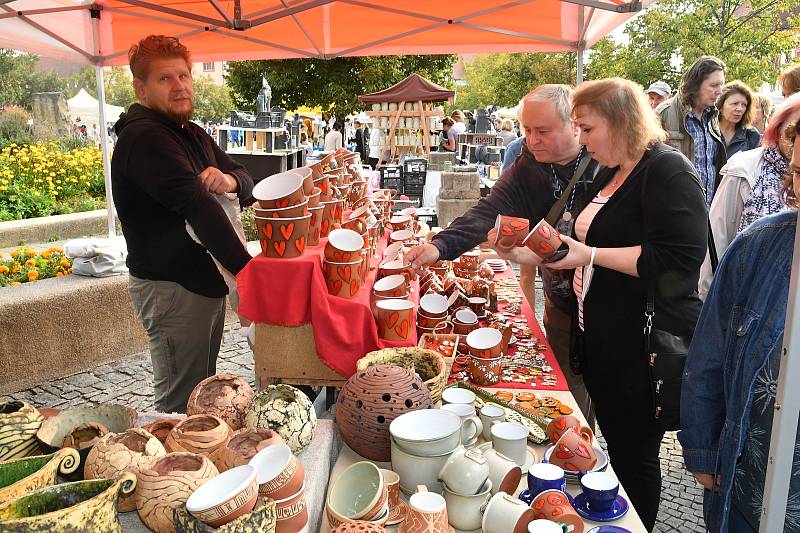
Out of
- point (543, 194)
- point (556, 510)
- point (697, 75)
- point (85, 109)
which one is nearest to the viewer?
point (556, 510)

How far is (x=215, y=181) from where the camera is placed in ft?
7.97

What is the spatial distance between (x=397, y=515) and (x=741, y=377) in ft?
2.92

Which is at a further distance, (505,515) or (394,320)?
(394,320)

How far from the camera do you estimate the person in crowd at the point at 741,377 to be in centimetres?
141

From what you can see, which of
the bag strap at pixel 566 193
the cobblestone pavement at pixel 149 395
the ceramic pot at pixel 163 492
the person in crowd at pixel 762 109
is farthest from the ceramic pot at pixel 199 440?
the person in crowd at pixel 762 109

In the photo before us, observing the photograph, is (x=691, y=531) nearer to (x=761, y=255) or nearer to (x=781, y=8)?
(x=761, y=255)

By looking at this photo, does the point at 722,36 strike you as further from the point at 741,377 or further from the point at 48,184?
the point at 741,377

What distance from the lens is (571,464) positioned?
5.10 ft

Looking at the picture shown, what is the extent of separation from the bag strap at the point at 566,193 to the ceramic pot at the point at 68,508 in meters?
2.07

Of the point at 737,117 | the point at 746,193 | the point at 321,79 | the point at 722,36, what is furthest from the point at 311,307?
the point at 722,36

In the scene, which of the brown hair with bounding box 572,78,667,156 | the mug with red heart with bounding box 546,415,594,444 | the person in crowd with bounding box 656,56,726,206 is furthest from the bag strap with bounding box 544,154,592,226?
the person in crowd with bounding box 656,56,726,206

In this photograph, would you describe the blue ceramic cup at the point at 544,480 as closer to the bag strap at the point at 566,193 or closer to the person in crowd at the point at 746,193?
the bag strap at the point at 566,193

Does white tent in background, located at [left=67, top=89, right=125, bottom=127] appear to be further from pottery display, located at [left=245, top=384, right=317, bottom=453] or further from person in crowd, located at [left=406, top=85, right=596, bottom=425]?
pottery display, located at [left=245, top=384, right=317, bottom=453]

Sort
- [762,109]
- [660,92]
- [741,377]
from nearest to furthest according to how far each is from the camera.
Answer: [741,377] → [762,109] → [660,92]
